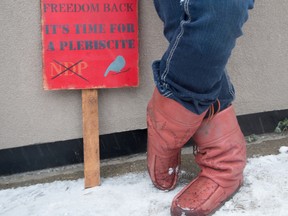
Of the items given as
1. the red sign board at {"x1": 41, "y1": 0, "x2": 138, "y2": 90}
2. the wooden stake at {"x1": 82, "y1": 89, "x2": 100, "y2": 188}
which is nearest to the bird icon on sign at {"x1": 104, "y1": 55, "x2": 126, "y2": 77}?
the red sign board at {"x1": 41, "y1": 0, "x2": 138, "y2": 90}

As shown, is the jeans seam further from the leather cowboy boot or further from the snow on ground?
the snow on ground

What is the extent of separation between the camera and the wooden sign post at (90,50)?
171cm

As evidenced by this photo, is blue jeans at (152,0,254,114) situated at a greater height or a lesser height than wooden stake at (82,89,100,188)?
greater

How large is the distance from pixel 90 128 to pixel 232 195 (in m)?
0.63

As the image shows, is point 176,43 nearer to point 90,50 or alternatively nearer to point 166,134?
point 166,134

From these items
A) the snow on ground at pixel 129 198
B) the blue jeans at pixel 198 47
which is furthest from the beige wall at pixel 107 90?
the blue jeans at pixel 198 47

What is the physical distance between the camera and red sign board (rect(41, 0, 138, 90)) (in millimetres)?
1703

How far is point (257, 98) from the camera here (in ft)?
7.04

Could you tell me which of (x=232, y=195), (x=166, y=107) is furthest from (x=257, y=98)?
(x=166, y=107)

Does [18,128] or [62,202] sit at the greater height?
[18,128]

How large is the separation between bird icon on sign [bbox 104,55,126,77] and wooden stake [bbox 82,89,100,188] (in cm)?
11

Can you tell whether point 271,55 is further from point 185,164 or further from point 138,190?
point 138,190

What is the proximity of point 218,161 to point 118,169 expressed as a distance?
21.4 inches

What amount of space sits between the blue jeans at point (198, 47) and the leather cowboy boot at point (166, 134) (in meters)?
0.04
